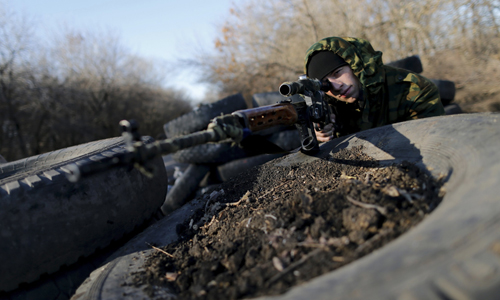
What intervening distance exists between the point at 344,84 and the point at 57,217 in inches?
89.4

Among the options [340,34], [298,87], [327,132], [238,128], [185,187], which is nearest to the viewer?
[238,128]

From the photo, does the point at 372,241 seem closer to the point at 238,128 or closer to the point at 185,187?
the point at 238,128

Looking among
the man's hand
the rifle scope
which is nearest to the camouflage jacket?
the man's hand

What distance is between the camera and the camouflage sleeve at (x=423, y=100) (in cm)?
251

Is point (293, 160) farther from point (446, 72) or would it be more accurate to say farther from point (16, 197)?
point (446, 72)

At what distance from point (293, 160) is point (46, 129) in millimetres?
13297

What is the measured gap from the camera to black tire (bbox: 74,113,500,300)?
64cm

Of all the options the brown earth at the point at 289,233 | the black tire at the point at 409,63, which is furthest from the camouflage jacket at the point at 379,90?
the black tire at the point at 409,63

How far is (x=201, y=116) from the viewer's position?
3861mm

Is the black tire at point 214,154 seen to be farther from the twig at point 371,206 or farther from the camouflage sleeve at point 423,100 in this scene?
the twig at point 371,206

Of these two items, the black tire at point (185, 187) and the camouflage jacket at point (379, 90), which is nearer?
the camouflage jacket at point (379, 90)

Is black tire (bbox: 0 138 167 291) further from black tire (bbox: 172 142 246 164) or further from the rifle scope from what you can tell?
black tire (bbox: 172 142 246 164)

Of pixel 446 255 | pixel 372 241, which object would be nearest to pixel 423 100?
pixel 372 241

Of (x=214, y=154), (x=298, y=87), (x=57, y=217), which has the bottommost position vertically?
(x=214, y=154)
